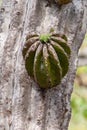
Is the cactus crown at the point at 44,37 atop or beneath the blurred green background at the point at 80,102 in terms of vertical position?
atop

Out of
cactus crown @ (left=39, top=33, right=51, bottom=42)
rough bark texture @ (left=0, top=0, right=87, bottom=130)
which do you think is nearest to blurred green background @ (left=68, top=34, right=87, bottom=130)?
rough bark texture @ (left=0, top=0, right=87, bottom=130)

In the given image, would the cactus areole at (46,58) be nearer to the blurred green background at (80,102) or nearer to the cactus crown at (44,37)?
the cactus crown at (44,37)

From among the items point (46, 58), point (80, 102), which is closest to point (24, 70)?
point (46, 58)

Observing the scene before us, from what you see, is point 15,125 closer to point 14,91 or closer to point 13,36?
point 14,91

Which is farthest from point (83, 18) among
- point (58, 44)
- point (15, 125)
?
point (15, 125)

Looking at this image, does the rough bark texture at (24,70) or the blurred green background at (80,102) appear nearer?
the rough bark texture at (24,70)

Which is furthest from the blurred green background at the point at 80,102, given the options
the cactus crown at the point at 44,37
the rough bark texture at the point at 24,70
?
the cactus crown at the point at 44,37
